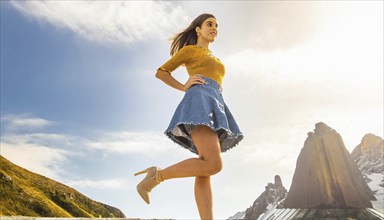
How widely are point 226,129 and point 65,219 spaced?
7.29 feet

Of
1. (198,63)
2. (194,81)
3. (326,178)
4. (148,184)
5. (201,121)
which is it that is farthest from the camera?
(326,178)

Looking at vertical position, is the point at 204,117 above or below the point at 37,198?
below

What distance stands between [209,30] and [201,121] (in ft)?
5.78

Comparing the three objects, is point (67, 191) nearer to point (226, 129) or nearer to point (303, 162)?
point (303, 162)

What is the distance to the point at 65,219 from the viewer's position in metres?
2.79

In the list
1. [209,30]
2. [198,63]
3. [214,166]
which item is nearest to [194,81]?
[198,63]

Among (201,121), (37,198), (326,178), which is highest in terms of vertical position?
(326,178)

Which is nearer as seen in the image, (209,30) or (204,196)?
(204,196)

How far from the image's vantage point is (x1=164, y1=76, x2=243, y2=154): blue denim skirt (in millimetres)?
4281

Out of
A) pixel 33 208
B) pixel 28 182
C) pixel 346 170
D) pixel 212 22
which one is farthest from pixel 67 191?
pixel 212 22

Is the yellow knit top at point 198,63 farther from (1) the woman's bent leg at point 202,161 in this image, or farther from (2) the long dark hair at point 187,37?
(1) the woman's bent leg at point 202,161

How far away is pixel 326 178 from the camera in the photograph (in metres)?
132

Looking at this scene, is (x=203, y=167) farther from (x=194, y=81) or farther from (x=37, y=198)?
(x=37, y=198)

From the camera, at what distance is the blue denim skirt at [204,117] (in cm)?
428
